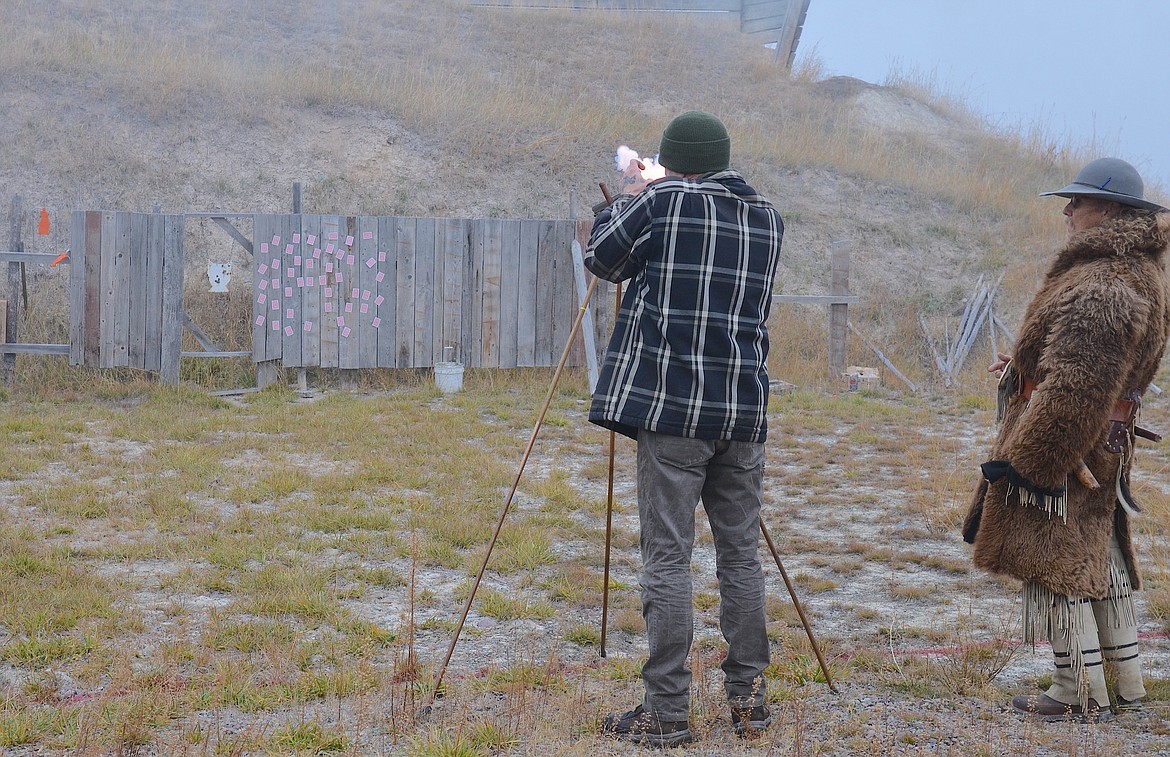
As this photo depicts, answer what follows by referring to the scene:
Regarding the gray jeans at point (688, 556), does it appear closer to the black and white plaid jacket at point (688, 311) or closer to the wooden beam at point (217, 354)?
the black and white plaid jacket at point (688, 311)

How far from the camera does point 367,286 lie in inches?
429

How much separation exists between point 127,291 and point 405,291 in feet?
9.50

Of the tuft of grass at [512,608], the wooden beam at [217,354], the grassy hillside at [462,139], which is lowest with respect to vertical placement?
the tuft of grass at [512,608]

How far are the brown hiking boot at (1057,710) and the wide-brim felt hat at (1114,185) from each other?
1.80 meters

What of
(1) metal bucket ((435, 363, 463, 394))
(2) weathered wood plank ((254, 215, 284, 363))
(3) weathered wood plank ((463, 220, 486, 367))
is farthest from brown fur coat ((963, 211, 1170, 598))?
(2) weathered wood plank ((254, 215, 284, 363))

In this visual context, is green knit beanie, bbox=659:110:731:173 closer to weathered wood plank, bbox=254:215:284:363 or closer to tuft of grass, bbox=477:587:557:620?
tuft of grass, bbox=477:587:557:620

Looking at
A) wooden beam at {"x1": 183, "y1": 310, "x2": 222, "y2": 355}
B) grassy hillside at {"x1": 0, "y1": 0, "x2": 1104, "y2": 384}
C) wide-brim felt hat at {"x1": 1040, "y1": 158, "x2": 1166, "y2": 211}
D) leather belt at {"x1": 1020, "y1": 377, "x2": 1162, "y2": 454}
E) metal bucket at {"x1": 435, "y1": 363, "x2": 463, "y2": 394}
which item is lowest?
metal bucket at {"x1": 435, "y1": 363, "x2": 463, "y2": 394}

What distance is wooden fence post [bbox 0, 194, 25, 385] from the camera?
414 inches

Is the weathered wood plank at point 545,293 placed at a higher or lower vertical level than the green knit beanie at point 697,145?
lower

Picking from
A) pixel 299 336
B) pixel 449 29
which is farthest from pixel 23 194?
pixel 449 29

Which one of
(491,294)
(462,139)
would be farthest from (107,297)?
(462,139)

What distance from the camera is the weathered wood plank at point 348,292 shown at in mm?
10781

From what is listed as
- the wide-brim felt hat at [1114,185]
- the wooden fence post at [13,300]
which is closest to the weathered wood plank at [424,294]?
the wooden fence post at [13,300]

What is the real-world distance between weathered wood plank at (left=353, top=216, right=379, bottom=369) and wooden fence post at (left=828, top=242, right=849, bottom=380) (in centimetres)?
543
